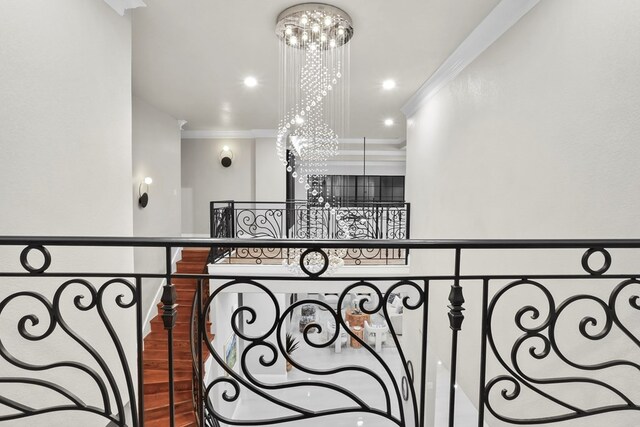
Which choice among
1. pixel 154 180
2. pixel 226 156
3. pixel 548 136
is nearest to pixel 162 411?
pixel 154 180

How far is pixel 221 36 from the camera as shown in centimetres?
319

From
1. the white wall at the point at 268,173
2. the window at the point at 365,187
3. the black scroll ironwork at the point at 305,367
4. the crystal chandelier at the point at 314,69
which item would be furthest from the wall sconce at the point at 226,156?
the black scroll ironwork at the point at 305,367

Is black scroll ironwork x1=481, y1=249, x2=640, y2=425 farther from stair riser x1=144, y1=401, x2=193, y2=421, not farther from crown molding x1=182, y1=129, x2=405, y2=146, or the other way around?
crown molding x1=182, y1=129, x2=405, y2=146

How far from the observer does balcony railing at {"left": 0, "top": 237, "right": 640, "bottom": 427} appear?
3.80 ft

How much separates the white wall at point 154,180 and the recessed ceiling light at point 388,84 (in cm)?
350

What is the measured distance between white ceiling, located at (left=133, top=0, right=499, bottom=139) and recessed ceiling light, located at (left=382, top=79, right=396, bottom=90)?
8 cm

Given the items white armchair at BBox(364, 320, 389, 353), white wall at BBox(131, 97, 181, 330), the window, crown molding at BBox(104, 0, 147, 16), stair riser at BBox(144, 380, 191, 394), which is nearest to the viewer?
crown molding at BBox(104, 0, 147, 16)

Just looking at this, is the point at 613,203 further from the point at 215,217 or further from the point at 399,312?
the point at 399,312

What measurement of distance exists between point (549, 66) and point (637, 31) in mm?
603

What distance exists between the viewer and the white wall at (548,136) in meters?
1.68

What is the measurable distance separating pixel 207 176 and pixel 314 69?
14.9 feet

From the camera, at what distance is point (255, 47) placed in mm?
3438

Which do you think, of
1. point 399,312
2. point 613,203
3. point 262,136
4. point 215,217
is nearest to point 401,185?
point 399,312

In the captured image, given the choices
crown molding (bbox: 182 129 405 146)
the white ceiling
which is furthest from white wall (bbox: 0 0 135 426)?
crown molding (bbox: 182 129 405 146)
